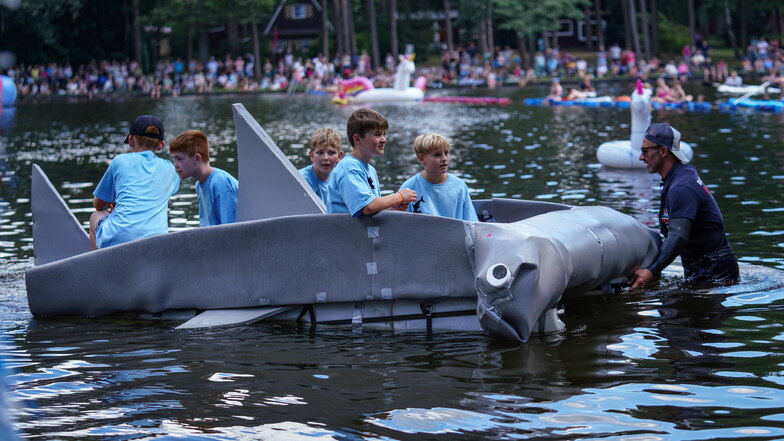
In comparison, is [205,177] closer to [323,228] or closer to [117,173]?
[117,173]

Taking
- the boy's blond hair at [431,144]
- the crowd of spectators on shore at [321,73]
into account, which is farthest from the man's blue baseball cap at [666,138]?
the crowd of spectators on shore at [321,73]

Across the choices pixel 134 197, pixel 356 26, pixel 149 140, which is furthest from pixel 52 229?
pixel 356 26

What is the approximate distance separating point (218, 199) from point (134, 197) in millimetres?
657

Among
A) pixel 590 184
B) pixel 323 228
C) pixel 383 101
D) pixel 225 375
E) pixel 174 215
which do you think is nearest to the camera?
pixel 225 375

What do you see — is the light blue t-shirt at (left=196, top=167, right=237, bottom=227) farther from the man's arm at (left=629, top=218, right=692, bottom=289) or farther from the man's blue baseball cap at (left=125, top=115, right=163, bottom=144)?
the man's arm at (left=629, top=218, right=692, bottom=289)

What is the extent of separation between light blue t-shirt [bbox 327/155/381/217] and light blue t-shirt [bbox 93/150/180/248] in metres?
1.59

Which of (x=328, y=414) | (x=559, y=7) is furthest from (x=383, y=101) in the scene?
(x=328, y=414)

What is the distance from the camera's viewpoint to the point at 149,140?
28.4 ft

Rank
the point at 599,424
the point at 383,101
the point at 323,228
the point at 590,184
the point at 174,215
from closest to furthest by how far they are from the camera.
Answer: the point at 599,424 < the point at 323,228 < the point at 174,215 < the point at 590,184 < the point at 383,101

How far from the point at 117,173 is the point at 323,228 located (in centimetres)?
197

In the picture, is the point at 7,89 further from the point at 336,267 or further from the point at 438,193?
the point at 438,193

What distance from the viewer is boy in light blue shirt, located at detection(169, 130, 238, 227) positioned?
332 inches

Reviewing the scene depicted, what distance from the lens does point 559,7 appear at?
2468 inches

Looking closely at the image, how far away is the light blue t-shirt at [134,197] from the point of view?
8.49 metres
